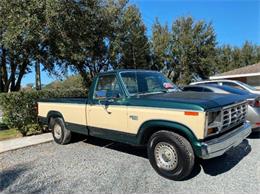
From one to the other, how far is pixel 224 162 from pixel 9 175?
4314 mm

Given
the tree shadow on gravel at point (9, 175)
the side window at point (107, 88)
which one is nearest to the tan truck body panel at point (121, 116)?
the side window at point (107, 88)

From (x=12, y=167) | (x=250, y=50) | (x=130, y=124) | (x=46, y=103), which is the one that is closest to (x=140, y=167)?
(x=130, y=124)

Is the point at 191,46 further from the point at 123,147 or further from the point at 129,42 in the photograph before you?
the point at 123,147

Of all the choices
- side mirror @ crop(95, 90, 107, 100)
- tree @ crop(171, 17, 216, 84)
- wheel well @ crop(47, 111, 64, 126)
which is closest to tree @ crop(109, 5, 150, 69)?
tree @ crop(171, 17, 216, 84)

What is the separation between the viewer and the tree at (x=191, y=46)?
3259 cm

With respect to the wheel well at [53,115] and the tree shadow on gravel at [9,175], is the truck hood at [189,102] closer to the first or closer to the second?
the tree shadow on gravel at [9,175]

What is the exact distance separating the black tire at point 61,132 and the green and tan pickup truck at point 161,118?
1.85ft

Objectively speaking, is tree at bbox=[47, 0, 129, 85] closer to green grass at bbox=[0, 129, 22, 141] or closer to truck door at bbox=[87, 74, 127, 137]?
green grass at bbox=[0, 129, 22, 141]

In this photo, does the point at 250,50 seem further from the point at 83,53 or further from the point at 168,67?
the point at 83,53

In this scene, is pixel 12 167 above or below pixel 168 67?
below

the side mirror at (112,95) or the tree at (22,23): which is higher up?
the tree at (22,23)

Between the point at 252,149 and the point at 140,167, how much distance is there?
2794 millimetres

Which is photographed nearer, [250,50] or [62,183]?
[62,183]

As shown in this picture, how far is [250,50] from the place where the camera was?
4606 centimetres
